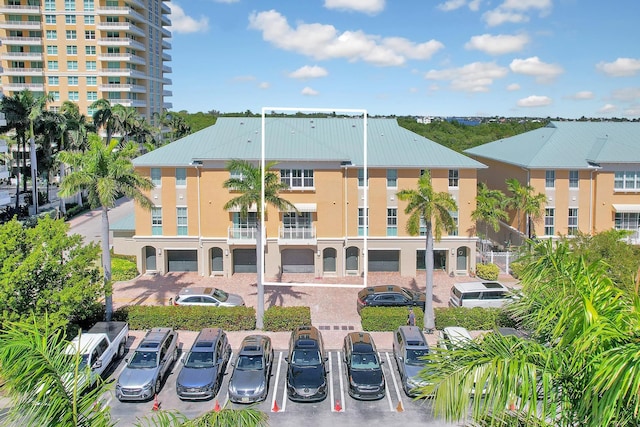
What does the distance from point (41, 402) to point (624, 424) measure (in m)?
7.37

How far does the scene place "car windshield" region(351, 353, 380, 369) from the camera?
70.7 ft

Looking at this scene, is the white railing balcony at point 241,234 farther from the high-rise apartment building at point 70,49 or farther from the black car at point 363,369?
the high-rise apartment building at point 70,49

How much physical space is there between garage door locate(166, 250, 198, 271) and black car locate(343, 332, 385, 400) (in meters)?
17.2

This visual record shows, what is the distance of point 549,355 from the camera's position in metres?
7.28

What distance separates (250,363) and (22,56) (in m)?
74.5

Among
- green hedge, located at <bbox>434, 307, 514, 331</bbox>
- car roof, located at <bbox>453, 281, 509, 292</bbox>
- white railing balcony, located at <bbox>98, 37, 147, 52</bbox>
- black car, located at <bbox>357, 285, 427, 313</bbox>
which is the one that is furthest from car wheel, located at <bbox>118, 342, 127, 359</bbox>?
white railing balcony, located at <bbox>98, 37, 147, 52</bbox>

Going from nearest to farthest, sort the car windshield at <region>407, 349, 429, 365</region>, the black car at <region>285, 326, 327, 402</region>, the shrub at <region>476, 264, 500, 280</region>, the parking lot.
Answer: the parking lot, the black car at <region>285, 326, 327, 402</region>, the car windshield at <region>407, 349, 429, 365</region>, the shrub at <region>476, 264, 500, 280</region>

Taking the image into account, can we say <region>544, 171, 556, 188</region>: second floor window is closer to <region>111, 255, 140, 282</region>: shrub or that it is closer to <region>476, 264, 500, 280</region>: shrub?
<region>476, 264, 500, 280</region>: shrub

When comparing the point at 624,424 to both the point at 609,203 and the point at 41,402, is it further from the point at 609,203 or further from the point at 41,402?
the point at 609,203

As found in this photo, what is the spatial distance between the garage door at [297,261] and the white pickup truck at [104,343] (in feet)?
43.2

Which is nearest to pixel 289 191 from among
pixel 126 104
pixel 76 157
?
pixel 76 157

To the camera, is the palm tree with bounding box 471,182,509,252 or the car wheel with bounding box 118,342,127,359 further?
the palm tree with bounding box 471,182,509,252

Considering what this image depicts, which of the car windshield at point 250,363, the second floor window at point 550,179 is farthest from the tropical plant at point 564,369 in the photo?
the second floor window at point 550,179

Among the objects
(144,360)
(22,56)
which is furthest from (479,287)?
(22,56)
